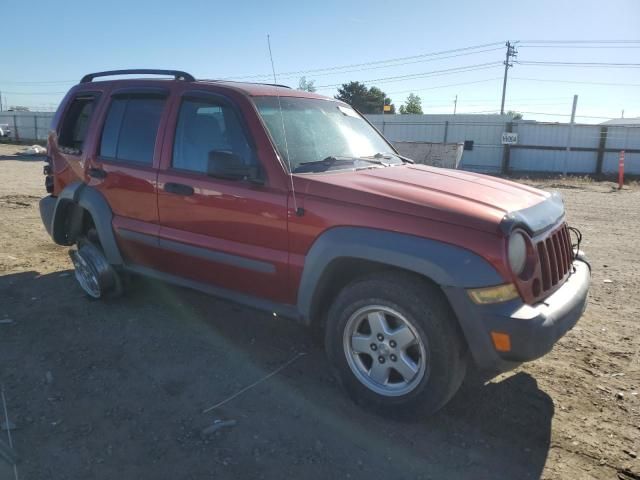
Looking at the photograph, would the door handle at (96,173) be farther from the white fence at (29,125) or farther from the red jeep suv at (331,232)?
the white fence at (29,125)

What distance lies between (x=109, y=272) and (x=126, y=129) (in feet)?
4.21

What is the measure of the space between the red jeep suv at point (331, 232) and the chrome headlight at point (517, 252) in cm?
1

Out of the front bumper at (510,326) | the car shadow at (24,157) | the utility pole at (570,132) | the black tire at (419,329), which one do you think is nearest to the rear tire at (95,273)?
the black tire at (419,329)

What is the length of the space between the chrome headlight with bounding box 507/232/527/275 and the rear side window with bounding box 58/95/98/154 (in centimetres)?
414

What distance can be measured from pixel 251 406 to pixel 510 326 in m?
1.67

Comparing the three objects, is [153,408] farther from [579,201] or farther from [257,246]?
[579,201]

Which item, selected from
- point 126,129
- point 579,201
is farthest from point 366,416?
point 579,201

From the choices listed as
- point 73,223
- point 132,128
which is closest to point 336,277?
point 132,128

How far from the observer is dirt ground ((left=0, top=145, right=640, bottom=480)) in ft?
9.11

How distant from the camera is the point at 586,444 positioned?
2953 millimetres

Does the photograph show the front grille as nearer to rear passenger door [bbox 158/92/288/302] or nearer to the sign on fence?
rear passenger door [bbox 158/92/288/302]

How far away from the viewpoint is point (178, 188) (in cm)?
393

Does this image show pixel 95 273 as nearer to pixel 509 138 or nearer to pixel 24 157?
pixel 509 138

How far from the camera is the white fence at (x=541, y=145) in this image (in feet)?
70.6
